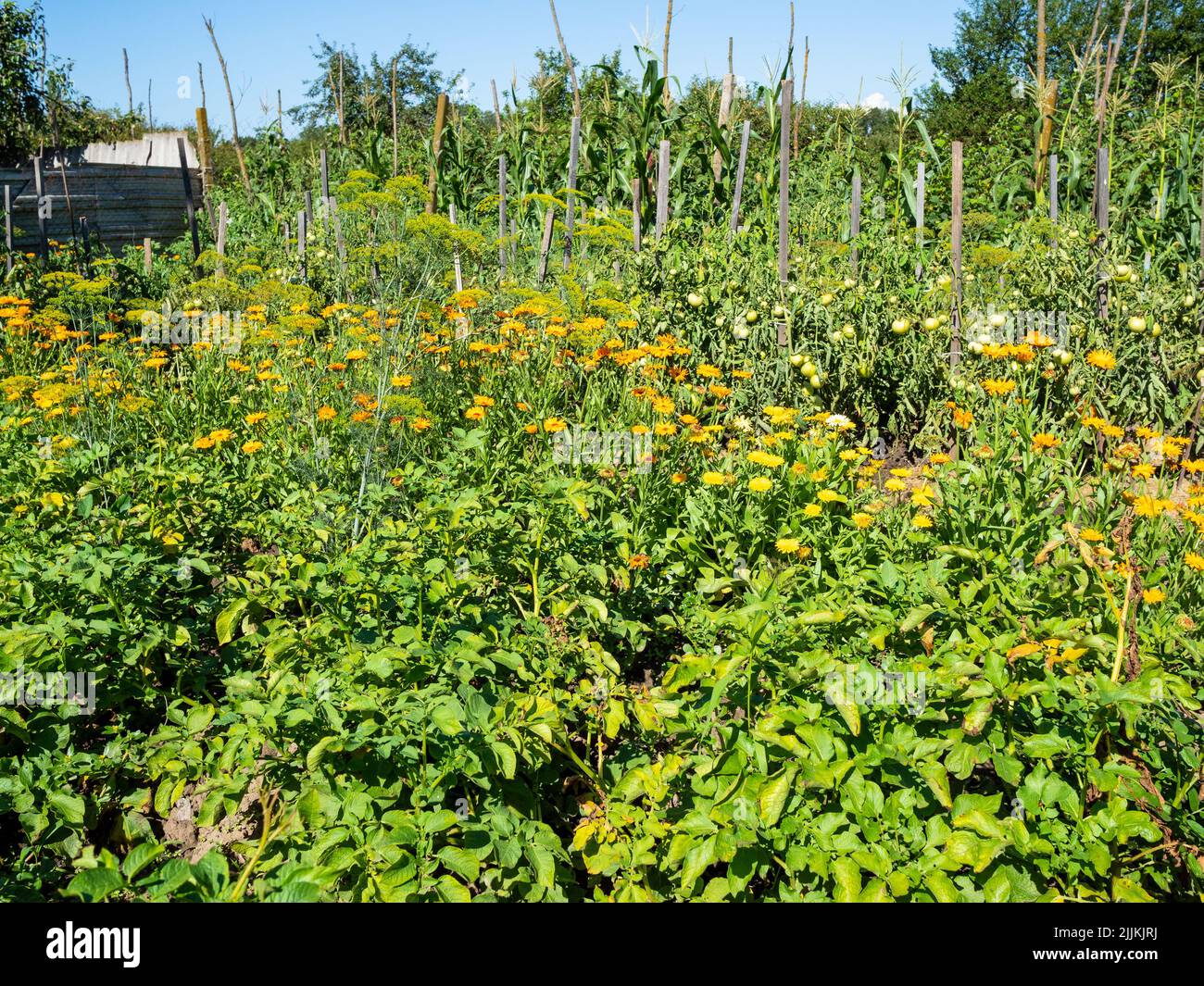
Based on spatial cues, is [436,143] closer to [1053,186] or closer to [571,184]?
[571,184]

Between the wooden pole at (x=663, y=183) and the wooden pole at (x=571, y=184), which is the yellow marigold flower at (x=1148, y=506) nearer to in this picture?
the wooden pole at (x=571, y=184)

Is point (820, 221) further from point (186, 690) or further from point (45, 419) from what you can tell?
point (186, 690)

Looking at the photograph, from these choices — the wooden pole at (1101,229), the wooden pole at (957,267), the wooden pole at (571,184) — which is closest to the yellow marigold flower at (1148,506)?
the wooden pole at (957,267)

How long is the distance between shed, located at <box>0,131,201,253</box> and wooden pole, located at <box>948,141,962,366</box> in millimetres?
10465

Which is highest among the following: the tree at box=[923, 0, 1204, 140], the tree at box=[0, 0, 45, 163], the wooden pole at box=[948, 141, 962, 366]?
the tree at box=[923, 0, 1204, 140]

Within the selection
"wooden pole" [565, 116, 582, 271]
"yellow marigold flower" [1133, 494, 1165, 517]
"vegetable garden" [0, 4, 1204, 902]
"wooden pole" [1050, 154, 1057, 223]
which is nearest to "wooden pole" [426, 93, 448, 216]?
"wooden pole" [565, 116, 582, 271]

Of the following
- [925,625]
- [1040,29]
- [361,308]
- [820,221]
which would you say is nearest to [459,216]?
[820,221]

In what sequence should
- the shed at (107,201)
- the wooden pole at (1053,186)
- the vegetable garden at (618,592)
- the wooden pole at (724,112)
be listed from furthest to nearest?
the shed at (107,201) < the wooden pole at (724,112) < the wooden pole at (1053,186) < the vegetable garden at (618,592)

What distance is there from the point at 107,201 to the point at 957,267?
538 inches

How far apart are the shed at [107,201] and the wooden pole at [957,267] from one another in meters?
10.5

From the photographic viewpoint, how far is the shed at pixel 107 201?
1245 centimetres

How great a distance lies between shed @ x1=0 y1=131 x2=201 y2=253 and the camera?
12.5 metres

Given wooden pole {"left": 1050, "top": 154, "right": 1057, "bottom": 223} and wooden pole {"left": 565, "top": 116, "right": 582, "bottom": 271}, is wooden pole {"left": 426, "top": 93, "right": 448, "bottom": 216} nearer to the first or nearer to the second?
wooden pole {"left": 565, "top": 116, "right": 582, "bottom": 271}

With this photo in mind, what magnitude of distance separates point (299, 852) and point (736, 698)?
102 cm
